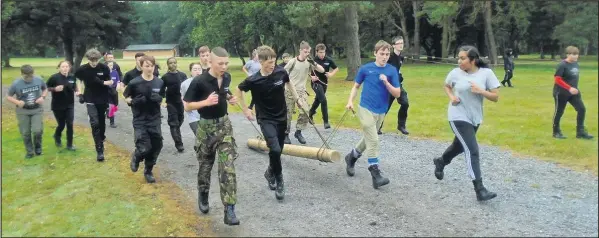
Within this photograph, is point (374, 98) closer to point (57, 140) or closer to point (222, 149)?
point (222, 149)

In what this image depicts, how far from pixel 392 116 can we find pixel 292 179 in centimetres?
572

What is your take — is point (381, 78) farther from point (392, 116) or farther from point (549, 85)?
point (392, 116)

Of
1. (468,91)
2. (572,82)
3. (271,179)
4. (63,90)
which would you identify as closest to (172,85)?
(63,90)

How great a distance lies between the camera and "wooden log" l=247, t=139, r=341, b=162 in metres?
6.16

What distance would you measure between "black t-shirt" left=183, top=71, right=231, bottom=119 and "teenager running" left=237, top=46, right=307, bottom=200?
1.58ft

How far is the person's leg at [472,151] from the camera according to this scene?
17.4ft

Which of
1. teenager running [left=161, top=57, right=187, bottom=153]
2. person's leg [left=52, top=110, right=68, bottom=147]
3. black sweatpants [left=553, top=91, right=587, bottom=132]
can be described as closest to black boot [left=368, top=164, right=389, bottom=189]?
black sweatpants [left=553, top=91, right=587, bottom=132]

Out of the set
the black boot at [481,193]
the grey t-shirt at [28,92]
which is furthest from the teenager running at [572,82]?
the grey t-shirt at [28,92]

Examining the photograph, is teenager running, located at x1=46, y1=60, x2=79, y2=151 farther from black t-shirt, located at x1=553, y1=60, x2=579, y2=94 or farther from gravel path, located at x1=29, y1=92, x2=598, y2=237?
black t-shirt, located at x1=553, y1=60, x2=579, y2=94

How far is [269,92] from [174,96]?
3102 mm

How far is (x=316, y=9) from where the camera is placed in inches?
191

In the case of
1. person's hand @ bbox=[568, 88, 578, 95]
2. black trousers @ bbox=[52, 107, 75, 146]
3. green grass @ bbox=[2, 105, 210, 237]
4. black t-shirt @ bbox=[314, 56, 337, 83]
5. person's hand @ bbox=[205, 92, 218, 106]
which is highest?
black t-shirt @ bbox=[314, 56, 337, 83]

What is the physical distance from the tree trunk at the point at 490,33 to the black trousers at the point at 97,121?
5707 millimetres

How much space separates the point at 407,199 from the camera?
5.56m
